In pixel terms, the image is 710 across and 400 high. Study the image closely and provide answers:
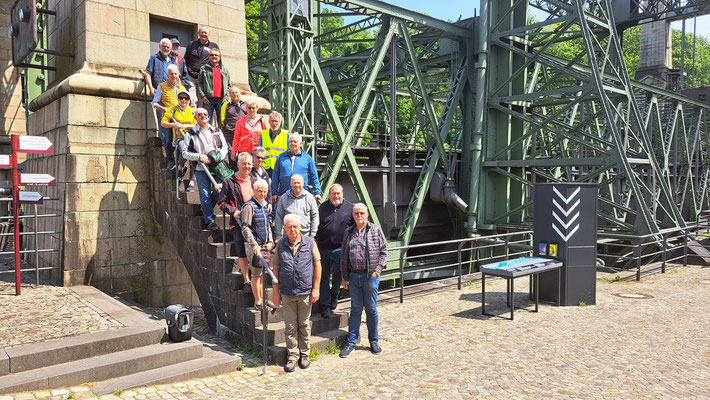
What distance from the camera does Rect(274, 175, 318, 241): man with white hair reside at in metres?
6.48

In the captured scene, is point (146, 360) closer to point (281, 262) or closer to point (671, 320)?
point (281, 262)

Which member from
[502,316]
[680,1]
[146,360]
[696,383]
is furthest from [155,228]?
[680,1]

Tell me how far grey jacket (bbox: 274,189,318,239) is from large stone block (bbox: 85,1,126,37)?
5.34 meters

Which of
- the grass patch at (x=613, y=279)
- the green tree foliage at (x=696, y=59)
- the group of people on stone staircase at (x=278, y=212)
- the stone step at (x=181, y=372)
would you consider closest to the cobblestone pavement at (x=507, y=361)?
the stone step at (x=181, y=372)

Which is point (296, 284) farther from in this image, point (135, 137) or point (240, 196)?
point (135, 137)

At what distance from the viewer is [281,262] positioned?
593cm

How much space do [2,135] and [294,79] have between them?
10.8 meters

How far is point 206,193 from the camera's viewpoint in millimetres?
7590

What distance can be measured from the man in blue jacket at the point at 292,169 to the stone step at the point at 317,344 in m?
1.81

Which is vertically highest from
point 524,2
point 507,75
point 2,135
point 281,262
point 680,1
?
point 680,1

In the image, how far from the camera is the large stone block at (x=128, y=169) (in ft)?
30.9

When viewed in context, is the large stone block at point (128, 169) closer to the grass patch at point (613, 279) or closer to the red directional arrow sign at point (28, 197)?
the red directional arrow sign at point (28, 197)

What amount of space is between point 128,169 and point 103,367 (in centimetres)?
493

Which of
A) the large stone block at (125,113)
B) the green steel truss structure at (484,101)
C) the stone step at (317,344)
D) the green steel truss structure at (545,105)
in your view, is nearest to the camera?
the stone step at (317,344)
